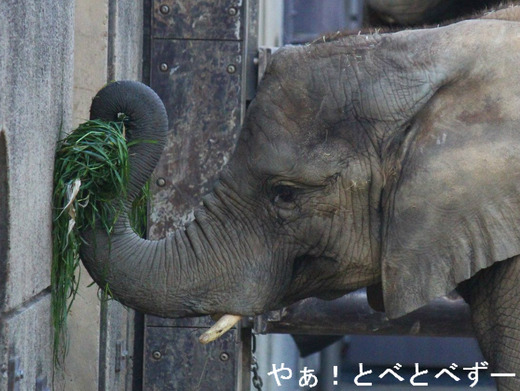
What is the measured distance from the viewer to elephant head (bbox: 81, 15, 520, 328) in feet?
12.7

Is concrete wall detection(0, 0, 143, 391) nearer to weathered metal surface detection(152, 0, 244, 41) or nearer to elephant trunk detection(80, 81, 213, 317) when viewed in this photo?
elephant trunk detection(80, 81, 213, 317)

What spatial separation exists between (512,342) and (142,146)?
126 centimetres

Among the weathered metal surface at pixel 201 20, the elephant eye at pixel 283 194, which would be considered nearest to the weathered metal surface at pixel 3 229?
the elephant eye at pixel 283 194

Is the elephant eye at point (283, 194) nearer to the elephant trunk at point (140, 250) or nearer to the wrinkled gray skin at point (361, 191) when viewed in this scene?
the wrinkled gray skin at point (361, 191)

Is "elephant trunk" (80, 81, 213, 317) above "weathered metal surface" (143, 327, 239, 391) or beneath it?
above

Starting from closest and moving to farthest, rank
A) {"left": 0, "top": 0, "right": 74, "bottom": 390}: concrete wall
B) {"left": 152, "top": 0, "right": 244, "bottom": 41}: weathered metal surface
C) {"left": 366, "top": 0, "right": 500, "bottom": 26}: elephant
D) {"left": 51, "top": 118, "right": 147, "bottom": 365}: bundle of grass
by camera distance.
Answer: {"left": 0, "top": 0, "right": 74, "bottom": 390}: concrete wall, {"left": 51, "top": 118, "right": 147, "bottom": 365}: bundle of grass, {"left": 152, "top": 0, "right": 244, "bottom": 41}: weathered metal surface, {"left": 366, "top": 0, "right": 500, "bottom": 26}: elephant

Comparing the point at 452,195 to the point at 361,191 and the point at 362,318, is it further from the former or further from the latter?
the point at 362,318

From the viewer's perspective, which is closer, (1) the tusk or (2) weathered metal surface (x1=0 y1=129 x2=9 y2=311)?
(2) weathered metal surface (x1=0 y1=129 x2=9 y2=311)

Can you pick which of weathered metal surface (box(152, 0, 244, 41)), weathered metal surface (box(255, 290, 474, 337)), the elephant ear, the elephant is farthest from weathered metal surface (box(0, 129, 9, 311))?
the elephant

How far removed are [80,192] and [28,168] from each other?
0.49m

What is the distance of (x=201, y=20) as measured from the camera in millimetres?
6168

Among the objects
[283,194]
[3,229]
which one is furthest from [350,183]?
[3,229]

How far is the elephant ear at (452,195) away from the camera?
3822 millimetres

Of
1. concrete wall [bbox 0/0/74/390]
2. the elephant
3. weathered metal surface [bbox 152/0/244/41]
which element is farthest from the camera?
the elephant
